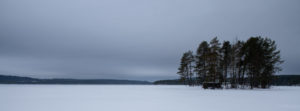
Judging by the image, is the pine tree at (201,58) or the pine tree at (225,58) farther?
the pine tree at (201,58)

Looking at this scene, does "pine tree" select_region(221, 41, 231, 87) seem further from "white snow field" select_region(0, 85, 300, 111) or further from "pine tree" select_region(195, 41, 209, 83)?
"white snow field" select_region(0, 85, 300, 111)

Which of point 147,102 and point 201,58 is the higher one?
point 201,58

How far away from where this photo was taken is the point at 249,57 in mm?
41562

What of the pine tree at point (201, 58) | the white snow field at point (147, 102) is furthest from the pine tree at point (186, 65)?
the white snow field at point (147, 102)

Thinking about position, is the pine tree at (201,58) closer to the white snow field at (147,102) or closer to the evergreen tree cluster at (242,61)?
the evergreen tree cluster at (242,61)

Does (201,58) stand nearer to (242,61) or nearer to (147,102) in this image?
(242,61)

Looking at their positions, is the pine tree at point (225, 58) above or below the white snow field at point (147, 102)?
above

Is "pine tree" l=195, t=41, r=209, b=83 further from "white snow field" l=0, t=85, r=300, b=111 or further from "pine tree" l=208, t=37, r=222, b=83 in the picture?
"white snow field" l=0, t=85, r=300, b=111

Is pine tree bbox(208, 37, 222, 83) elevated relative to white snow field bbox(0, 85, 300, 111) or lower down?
elevated

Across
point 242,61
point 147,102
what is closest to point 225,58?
point 242,61

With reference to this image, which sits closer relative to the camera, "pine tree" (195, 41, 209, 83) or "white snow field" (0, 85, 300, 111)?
"white snow field" (0, 85, 300, 111)

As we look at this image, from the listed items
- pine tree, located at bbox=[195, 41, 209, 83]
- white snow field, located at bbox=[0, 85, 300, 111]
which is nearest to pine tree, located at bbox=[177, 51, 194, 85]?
pine tree, located at bbox=[195, 41, 209, 83]

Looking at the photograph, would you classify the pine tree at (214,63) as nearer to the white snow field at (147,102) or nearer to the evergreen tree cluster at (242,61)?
the evergreen tree cluster at (242,61)

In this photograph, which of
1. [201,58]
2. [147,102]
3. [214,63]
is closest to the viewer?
[147,102]
